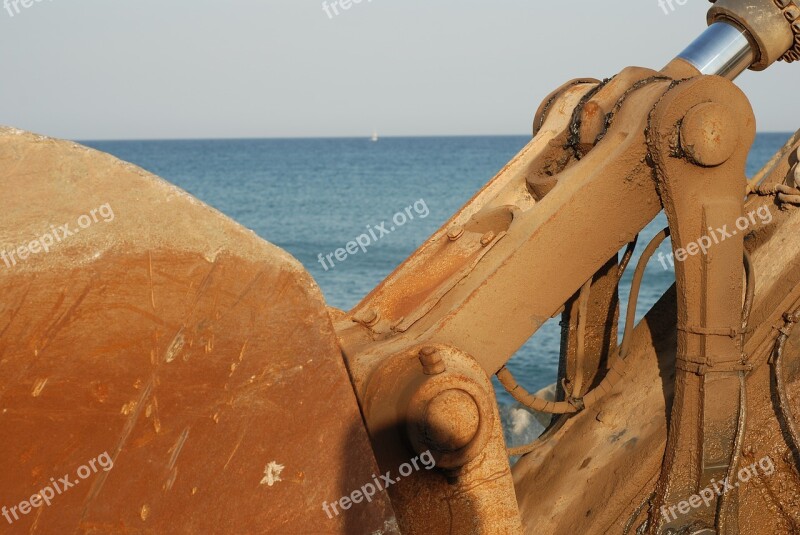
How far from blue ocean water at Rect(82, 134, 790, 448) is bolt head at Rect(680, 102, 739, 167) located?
1.25ft

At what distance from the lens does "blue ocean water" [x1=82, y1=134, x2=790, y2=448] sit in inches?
563

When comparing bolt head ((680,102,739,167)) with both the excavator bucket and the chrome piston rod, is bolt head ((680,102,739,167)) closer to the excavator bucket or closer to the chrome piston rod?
the chrome piston rod

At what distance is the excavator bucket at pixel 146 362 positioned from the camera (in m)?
2.01

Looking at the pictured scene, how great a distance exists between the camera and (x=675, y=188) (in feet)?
9.20

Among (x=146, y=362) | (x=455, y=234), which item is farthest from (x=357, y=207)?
(x=146, y=362)

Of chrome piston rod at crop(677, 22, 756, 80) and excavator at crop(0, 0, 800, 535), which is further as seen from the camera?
chrome piston rod at crop(677, 22, 756, 80)

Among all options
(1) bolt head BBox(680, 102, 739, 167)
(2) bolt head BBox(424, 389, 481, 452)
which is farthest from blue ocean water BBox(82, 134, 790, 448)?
(2) bolt head BBox(424, 389, 481, 452)

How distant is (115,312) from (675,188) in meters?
1.62

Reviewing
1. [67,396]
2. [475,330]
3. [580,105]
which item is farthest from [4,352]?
[580,105]

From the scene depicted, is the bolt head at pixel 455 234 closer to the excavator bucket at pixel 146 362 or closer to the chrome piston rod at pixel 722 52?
the chrome piston rod at pixel 722 52

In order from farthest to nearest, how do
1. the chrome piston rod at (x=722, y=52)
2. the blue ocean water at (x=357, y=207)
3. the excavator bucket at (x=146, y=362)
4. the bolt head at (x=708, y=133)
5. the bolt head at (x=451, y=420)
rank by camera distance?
the blue ocean water at (x=357, y=207) → the chrome piston rod at (x=722, y=52) → the bolt head at (x=708, y=133) → the bolt head at (x=451, y=420) → the excavator bucket at (x=146, y=362)

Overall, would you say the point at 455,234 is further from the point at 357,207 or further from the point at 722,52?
the point at 357,207

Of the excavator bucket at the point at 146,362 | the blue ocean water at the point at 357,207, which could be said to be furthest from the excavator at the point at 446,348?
the blue ocean water at the point at 357,207

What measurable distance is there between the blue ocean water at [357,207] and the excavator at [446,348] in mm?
382
